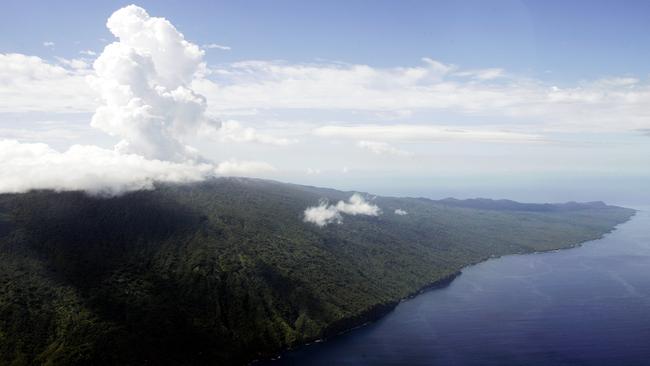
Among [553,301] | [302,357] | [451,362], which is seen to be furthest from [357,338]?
[553,301]

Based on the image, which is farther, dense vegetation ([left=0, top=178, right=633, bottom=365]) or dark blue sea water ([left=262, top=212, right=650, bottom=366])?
dense vegetation ([left=0, top=178, right=633, bottom=365])

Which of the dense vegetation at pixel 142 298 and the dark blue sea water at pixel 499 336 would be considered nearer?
the dark blue sea water at pixel 499 336

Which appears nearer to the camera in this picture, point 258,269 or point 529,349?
point 529,349

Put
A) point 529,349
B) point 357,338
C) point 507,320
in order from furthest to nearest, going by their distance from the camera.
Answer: point 507,320
point 357,338
point 529,349

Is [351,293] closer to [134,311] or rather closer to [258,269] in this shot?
[258,269]

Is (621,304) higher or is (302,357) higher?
(621,304)

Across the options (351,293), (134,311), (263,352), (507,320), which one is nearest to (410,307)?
(351,293)

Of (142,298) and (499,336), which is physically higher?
(142,298)

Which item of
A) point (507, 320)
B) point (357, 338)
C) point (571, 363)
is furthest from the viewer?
point (507, 320)

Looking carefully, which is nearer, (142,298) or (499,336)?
(499,336)
